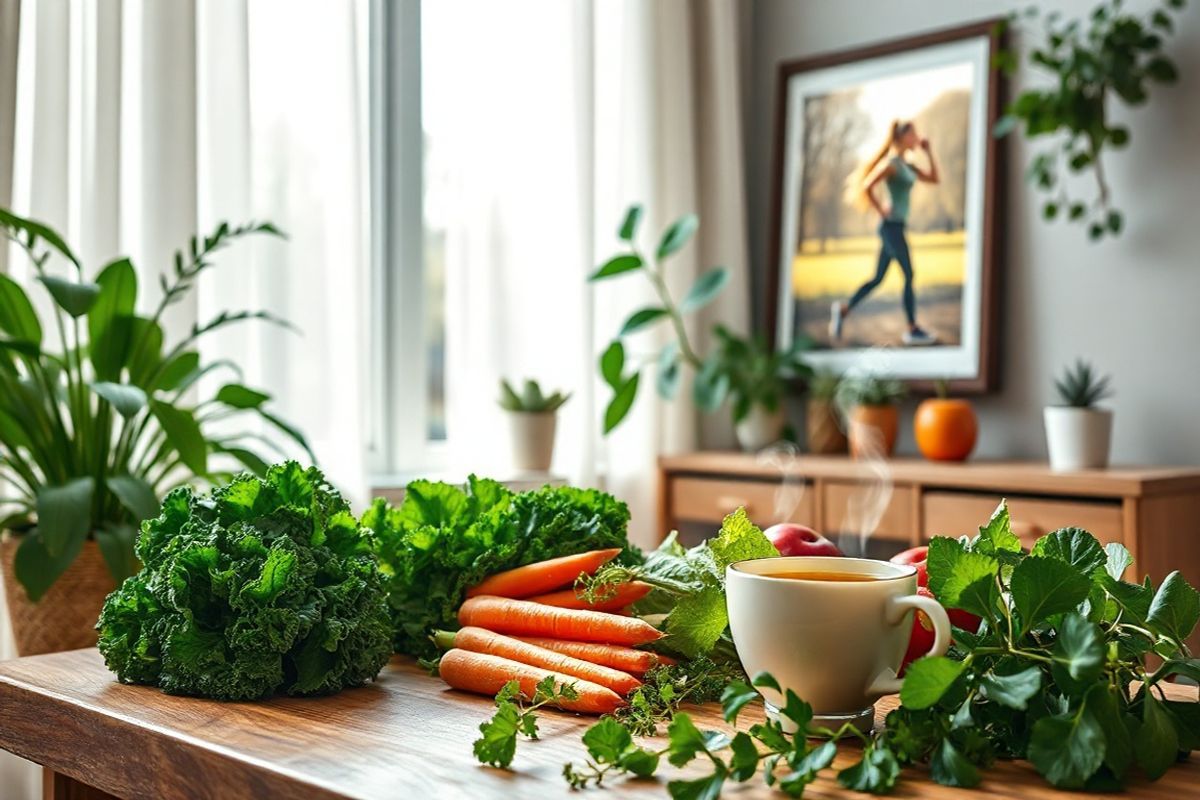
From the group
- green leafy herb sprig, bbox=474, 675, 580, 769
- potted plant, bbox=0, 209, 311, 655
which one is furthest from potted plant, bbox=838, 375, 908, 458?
green leafy herb sprig, bbox=474, 675, 580, 769

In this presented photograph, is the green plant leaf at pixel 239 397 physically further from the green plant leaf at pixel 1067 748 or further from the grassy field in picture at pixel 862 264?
the grassy field in picture at pixel 862 264

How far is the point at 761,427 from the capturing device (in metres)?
3.52

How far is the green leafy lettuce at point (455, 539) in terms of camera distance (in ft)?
3.61

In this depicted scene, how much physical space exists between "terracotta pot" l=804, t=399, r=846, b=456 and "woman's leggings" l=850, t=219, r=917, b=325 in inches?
13.0

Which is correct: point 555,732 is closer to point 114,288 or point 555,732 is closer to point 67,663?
point 67,663

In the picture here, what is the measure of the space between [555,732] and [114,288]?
1455mm

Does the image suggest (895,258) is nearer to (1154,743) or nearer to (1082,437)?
(1082,437)

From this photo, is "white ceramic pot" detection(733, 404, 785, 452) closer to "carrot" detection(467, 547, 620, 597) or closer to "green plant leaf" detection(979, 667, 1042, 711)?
"carrot" detection(467, 547, 620, 597)

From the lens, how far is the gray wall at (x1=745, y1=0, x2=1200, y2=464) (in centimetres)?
300

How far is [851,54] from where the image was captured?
3.63 meters

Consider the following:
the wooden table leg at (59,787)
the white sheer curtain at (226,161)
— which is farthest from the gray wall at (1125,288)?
the wooden table leg at (59,787)

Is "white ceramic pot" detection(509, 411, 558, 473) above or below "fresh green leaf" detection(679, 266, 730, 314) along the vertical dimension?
below

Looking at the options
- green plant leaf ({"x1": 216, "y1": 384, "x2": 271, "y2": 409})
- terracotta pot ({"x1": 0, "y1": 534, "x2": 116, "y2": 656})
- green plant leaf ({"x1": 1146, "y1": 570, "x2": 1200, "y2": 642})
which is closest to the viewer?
green plant leaf ({"x1": 1146, "y1": 570, "x2": 1200, "y2": 642})

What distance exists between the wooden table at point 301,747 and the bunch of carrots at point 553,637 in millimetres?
24
